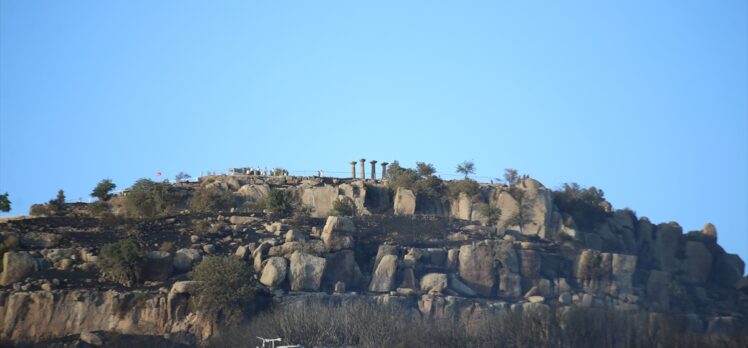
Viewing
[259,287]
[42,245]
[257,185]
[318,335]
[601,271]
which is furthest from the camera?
[257,185]

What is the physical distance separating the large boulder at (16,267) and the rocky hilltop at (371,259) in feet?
0.32

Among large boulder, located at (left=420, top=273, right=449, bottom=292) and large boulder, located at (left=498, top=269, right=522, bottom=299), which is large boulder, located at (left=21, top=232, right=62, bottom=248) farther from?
large boulder, located at (left=498, top=269, right=522, bottom=299)

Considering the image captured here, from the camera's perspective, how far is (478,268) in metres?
95.1

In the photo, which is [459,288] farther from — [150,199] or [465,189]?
[150,199]

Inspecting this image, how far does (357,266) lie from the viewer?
9275 cm

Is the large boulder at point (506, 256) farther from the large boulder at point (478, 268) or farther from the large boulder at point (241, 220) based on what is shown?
the large boulder at point (241, 220)

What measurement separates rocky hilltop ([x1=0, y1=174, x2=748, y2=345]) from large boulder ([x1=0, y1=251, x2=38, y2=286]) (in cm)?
10


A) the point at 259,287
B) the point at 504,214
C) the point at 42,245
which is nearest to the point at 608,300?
the point at 504,214

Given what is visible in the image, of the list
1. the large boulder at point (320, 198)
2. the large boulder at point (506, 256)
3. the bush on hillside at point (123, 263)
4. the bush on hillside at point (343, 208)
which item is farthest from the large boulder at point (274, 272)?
the large boulder at point (506, 256)

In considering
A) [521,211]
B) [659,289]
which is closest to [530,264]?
[521,211]

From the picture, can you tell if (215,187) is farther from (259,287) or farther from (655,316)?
(655,316)

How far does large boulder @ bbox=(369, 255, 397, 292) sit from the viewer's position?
91.1 metres

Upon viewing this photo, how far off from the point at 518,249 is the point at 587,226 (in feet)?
42.2

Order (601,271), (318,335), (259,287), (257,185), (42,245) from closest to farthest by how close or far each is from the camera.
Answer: (318,335), (259,287), (42,245), (601,271), (257,185)
